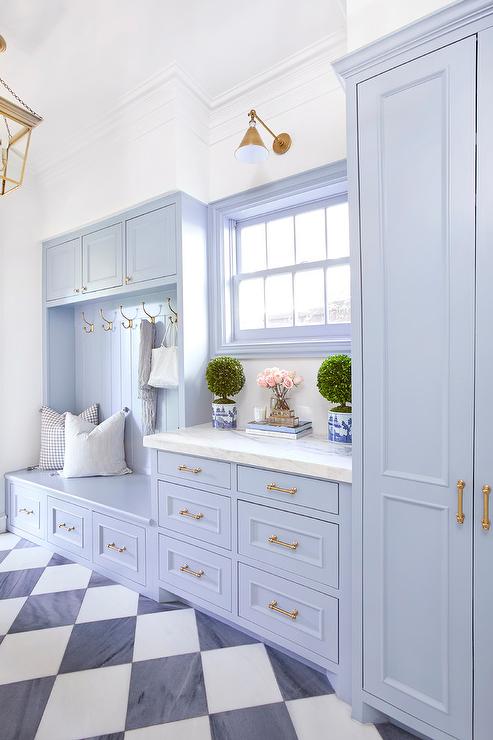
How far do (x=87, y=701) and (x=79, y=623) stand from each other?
509mm

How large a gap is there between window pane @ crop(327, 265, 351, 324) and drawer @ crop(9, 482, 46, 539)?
7.44ft

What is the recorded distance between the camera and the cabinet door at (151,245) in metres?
2.46

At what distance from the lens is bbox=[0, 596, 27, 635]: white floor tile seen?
77.9 inches

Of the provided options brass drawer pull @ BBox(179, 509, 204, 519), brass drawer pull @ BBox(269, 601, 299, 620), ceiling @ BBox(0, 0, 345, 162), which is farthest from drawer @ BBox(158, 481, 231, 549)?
ceiling @ BBox(0, 0, 345, 162)

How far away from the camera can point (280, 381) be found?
2.17 metres

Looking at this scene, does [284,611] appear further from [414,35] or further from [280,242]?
[414,35]

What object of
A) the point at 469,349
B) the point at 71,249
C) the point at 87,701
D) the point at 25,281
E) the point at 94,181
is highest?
the point at 94,181

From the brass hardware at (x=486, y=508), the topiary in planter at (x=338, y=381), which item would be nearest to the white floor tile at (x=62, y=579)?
the topiary in planter at (x=338, y=381)

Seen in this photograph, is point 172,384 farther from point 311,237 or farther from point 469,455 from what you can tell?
point 469,455

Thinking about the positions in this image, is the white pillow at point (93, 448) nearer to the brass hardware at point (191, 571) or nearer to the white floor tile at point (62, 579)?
the white floor tile at point (62, 579)

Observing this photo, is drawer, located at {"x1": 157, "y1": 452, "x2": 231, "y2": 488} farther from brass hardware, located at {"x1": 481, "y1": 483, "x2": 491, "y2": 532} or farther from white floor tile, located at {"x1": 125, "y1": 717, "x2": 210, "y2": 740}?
brass hardware, located at {"x1": 481, "y1": 483, "x2": 491, "y2": 532}

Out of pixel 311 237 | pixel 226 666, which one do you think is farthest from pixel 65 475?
pixel 311 237

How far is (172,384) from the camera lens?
2584 mm

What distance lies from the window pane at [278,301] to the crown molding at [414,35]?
1.19m
